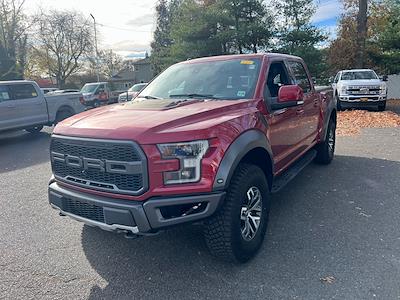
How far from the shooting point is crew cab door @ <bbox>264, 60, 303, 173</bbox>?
11.9 ft

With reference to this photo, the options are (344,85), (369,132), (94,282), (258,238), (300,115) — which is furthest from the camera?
(344,85)

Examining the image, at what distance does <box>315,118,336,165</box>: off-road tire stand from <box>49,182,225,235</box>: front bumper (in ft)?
13.0

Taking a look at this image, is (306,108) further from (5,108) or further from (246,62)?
(5,108)

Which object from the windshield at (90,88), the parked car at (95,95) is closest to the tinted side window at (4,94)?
the parked car at (95,95)

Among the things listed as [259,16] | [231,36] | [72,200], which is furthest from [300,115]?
[259,16]

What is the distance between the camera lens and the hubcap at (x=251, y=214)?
3021mm

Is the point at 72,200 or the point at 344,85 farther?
the point at 344,85

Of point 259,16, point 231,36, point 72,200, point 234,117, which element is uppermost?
point 259,16

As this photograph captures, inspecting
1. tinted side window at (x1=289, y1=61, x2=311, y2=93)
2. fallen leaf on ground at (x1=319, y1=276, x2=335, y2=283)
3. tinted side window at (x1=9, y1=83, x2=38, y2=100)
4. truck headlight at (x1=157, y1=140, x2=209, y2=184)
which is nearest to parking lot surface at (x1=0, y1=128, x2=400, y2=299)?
fallen leaf on ground at (x1=319, y1=276, x2=335, y2=283)

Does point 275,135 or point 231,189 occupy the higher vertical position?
point 275,135

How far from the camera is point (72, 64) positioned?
50.4m

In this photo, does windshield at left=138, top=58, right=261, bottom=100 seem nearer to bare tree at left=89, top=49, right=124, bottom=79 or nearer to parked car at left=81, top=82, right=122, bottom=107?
parked car at left=81, top=82, right=122, bottom=107

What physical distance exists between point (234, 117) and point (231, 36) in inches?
689

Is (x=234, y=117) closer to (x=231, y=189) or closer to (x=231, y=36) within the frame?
(x=231, y=189)
